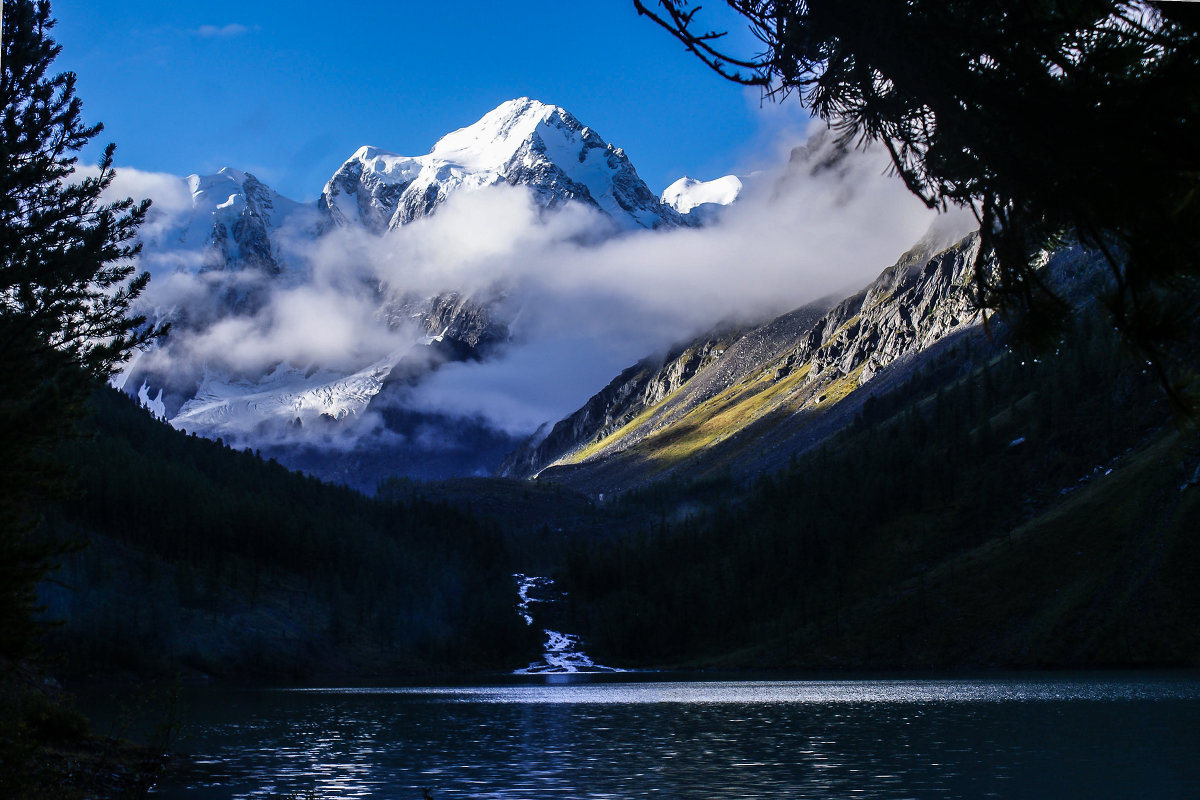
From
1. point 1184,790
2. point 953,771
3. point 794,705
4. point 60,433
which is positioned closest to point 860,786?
point 953,771

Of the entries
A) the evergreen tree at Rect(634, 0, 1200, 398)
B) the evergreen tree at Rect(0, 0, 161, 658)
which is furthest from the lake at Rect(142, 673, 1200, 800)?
the evergreen tree at Rect(634, 0, 1200, 398)

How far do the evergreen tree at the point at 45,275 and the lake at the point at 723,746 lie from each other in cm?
2791

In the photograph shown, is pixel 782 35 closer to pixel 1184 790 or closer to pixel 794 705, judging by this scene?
pixel 1184 790

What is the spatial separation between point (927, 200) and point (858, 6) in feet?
8.27

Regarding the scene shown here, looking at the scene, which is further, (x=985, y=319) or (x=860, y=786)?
(x=860, y=786)

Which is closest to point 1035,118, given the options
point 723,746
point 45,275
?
point 45,275

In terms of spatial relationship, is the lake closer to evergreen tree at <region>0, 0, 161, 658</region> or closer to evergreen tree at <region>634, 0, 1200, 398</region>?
evergreen tree at <region>0, 0, 161, 658</region>

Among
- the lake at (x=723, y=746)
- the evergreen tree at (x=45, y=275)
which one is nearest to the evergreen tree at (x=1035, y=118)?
the evergreen tree at (x=45, y=275)

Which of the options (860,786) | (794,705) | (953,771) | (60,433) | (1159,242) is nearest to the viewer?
(1159,242)

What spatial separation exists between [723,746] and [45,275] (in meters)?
55.4

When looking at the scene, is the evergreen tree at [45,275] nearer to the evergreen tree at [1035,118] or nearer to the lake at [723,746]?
the evergreen tree at [1035,118]

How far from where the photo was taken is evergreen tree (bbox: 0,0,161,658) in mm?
25141

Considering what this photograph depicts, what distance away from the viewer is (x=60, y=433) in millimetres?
28688

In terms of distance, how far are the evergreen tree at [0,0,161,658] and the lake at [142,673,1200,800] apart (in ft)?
91.6
